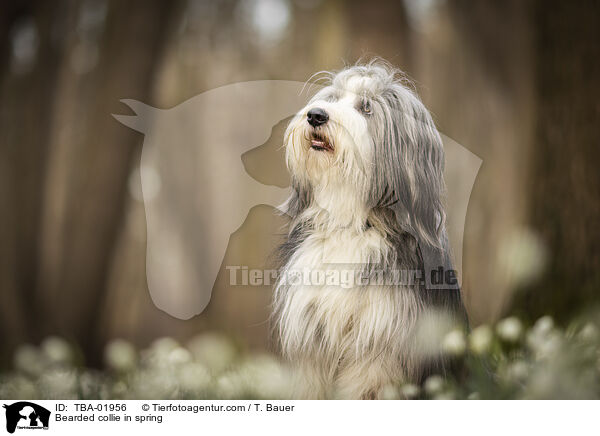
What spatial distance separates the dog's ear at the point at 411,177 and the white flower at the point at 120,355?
162 centimetres

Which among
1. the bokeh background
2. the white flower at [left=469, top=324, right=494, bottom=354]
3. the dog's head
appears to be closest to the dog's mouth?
the dog's head

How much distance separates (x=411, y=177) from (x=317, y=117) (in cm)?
50

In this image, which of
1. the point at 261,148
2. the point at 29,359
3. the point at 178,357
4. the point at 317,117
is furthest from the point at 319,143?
the point at 29,359

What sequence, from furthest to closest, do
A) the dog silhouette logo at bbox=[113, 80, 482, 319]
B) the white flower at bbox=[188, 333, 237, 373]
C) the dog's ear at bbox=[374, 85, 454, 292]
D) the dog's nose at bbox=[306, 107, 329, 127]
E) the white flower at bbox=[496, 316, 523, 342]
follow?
the dog silhouette logo at bbox=[113, 80, 482, 319] → the white flower at bbox=[188, 333, 237, 373] → the white flower at bbox=[496, 316, 523, 342] → the dog's ear at bbox=[374, 85, 454, 292] → the dog's nose at bbox=[306, 107, 329, 127]

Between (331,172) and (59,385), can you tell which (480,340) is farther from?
(59,385)

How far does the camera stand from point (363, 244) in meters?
2.65

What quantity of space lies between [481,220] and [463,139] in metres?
0.42

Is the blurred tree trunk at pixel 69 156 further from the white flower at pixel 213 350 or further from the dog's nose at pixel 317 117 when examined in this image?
the dog's nose at pixel 317 117

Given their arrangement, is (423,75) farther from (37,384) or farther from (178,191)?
(37,384)

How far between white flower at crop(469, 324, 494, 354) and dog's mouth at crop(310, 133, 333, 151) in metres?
1.09

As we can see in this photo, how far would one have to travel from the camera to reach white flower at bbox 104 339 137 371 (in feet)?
10.8
